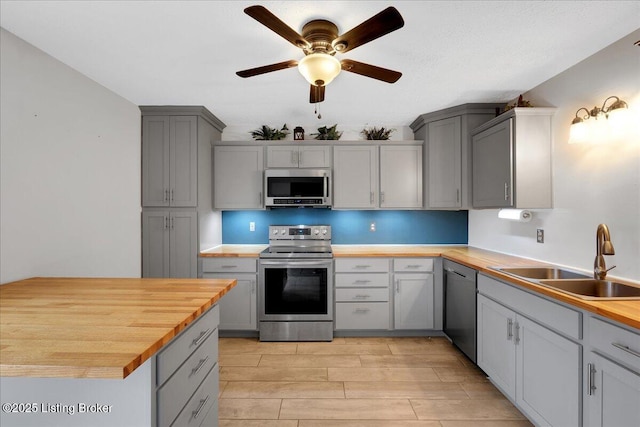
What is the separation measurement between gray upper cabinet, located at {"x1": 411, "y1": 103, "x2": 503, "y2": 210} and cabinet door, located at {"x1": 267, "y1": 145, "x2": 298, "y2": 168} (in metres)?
1.48

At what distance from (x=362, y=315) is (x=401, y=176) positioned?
1602 millimetres

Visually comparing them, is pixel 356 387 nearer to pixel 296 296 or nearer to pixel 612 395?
pixel 296 296

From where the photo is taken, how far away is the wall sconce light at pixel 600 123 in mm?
1690

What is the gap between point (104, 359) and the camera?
0.78m

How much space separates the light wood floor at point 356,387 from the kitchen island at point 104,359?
30.8 inches

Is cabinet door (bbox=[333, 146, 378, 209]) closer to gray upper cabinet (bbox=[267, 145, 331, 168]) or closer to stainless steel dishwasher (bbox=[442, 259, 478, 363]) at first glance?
gray upper cabinet (bbox=[267, 145, 331, 168])

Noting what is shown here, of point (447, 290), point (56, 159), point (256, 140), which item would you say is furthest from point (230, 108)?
point (447, 290)

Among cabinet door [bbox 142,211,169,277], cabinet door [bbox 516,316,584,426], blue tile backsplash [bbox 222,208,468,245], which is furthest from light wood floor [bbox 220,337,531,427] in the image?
blue tile backsplash [bbox 222,208,468,245]

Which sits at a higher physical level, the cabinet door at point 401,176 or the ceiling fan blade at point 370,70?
the ceiling fan blade at point 370,70

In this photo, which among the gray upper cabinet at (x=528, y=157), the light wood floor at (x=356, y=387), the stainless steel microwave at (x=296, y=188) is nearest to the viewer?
the light wood floor at (x=356, y=387)

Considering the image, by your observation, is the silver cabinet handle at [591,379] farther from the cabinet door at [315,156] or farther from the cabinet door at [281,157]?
the cabinet door at [281,157]

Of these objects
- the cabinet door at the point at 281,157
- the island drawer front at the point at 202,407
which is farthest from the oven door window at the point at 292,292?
the island drawer front at the point at 202,407

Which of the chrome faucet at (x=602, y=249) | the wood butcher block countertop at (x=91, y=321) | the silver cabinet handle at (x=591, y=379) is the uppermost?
the chrome faucet at (x=602, y=249)

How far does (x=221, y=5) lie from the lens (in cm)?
146
